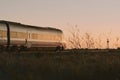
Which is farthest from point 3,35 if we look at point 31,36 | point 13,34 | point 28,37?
point 31,36

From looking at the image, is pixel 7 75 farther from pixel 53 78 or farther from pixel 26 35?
pixel 26 35

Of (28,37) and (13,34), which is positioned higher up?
(13,34)

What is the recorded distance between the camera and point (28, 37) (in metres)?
44.4

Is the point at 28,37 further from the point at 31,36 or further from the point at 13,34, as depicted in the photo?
the point at 13,34

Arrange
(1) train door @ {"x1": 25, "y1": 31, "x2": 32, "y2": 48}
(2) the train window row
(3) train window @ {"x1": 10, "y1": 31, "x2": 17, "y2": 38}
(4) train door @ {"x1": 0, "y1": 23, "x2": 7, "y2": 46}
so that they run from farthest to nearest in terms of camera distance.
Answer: (1) train door @ {"x1": 25, "y1": 31, "x2": 32, "y2": 48}, (3) train window @ {"x1": 10, "y1": 31, "x2": 17, "y2": 38}, (2) the train window row, (4) train door @ {"x1": 0, "y1": 23, "x2": 7, "y2": 46}

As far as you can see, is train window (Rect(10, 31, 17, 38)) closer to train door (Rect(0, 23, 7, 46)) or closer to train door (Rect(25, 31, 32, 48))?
train door (Rect(0, 23, 7, 46))

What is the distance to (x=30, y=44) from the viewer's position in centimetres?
4434

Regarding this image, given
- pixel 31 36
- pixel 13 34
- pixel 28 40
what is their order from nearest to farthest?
1. pixel 13 34
2. pixel 28 40
3. pixel 31 36

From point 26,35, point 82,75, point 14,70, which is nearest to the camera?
point 82,75

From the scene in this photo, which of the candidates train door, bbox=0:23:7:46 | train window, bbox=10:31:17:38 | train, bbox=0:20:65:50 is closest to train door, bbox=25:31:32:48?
train, bbox=0:20:65:50

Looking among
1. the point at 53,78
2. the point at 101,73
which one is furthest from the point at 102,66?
the point at 53,78

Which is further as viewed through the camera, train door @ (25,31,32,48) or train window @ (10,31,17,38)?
train door @ (25,31,32,48)

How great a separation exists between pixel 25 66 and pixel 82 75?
359cm

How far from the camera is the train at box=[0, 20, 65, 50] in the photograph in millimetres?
39281
